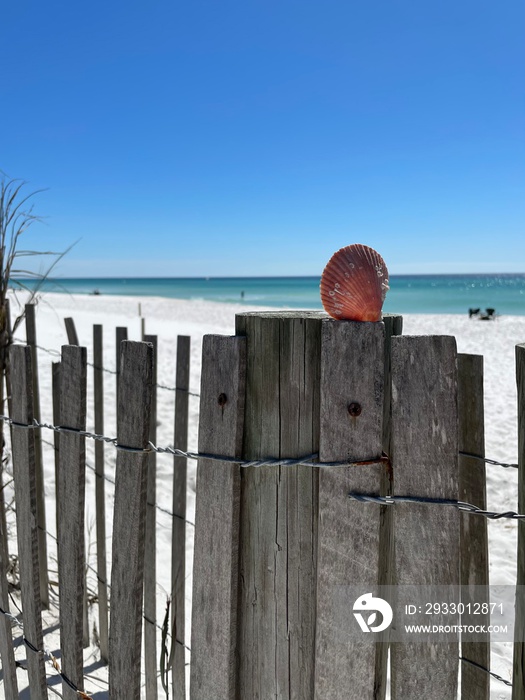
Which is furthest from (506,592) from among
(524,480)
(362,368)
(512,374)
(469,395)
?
(512,374)

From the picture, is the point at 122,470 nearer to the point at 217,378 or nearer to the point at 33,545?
the point at 217,378

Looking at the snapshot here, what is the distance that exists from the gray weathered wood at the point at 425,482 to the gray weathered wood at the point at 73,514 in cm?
93

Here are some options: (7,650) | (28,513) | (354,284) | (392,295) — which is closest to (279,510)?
(354,284)

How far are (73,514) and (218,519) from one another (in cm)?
57

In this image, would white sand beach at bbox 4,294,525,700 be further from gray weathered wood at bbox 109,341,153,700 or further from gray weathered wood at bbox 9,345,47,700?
gray weathered wood at bbox 109,341,153,700

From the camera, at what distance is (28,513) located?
1783 mm

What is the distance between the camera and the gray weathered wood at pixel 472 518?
1552mm

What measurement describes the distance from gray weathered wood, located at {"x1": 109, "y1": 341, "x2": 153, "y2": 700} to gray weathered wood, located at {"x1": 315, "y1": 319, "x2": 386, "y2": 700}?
1.63 feet

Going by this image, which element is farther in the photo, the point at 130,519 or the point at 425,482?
the point at 130,519

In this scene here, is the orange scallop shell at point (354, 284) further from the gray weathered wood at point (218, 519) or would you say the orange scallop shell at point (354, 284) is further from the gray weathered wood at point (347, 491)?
the gray weathered wood at point (218, 519)

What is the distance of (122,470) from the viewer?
1419mm

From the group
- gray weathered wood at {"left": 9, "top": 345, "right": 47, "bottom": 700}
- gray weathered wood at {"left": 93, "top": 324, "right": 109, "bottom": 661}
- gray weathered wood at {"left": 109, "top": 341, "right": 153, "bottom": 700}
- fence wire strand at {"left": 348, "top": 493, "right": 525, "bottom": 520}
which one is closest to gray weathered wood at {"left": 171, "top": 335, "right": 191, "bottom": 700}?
gray weathered wood at {"left": 93, "top": 324, "right": 109, "bottom": 661}

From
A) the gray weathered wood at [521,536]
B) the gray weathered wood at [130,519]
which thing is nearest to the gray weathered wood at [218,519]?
the gray weathered wood at [130,519]

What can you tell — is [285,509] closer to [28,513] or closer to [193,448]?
[28,513]
